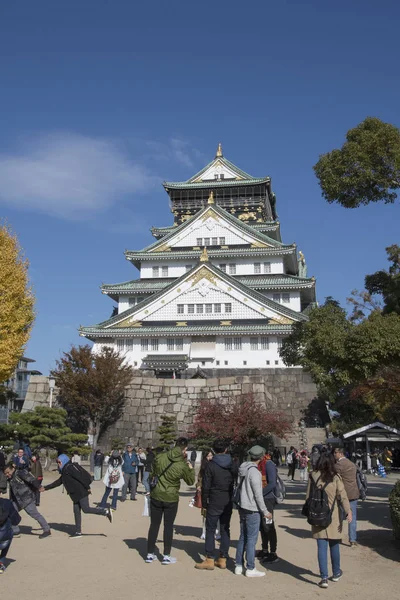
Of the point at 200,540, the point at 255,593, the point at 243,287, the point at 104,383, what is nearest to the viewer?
the point at 255,593

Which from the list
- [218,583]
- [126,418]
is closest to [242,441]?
[126,418]

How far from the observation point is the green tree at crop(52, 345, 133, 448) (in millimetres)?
31109

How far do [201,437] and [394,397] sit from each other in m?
17.0

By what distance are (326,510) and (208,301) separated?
36777 mm

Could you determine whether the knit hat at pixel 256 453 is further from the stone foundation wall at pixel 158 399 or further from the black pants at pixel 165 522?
the stone foundation wall at pixel 158 399

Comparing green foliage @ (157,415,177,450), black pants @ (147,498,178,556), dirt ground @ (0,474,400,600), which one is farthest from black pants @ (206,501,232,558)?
green foliage @ (157,415,177,450)

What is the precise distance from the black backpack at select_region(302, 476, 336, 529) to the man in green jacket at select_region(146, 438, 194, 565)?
1769mm

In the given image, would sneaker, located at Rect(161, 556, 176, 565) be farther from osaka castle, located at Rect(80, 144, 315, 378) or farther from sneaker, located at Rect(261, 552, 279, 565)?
osaka castle, located at Rect(80, 144, 315, 378)

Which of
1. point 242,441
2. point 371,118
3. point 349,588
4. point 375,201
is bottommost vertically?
point 349,588

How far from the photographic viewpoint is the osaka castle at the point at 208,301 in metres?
41.5

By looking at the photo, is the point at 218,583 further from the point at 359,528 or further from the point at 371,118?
the point at 371,118

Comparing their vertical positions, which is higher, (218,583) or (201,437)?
(201,437)

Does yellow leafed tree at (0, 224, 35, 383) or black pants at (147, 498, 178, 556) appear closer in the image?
black pants at (147, 498, 178, 556)

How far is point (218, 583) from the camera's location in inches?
276
